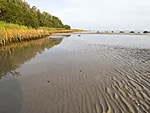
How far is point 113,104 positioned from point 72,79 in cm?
294

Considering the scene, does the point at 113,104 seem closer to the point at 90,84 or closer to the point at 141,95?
the point at 141,95

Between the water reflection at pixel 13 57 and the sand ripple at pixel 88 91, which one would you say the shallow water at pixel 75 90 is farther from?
the water reflection at pixel 13 57

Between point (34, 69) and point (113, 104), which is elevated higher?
point (113, 104)

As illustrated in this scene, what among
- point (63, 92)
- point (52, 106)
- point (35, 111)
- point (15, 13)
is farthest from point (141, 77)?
point (15, 13)

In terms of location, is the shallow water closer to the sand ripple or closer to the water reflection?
the sand ripple

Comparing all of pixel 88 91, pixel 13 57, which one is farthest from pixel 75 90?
pixel 13 57

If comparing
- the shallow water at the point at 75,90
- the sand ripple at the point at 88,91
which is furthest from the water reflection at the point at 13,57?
the sand ripple at the point at 88,91

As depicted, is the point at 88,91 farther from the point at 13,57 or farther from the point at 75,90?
the point at 13,57

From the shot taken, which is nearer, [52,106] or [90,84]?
[52,106]

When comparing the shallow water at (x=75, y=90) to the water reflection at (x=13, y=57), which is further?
the water reflection at (x=13, y=57)

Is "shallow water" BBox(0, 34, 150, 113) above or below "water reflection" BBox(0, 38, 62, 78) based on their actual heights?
above

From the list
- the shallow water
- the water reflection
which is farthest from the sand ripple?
the water reflection

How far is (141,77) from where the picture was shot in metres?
8.02

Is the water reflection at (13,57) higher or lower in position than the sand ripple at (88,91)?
lower
